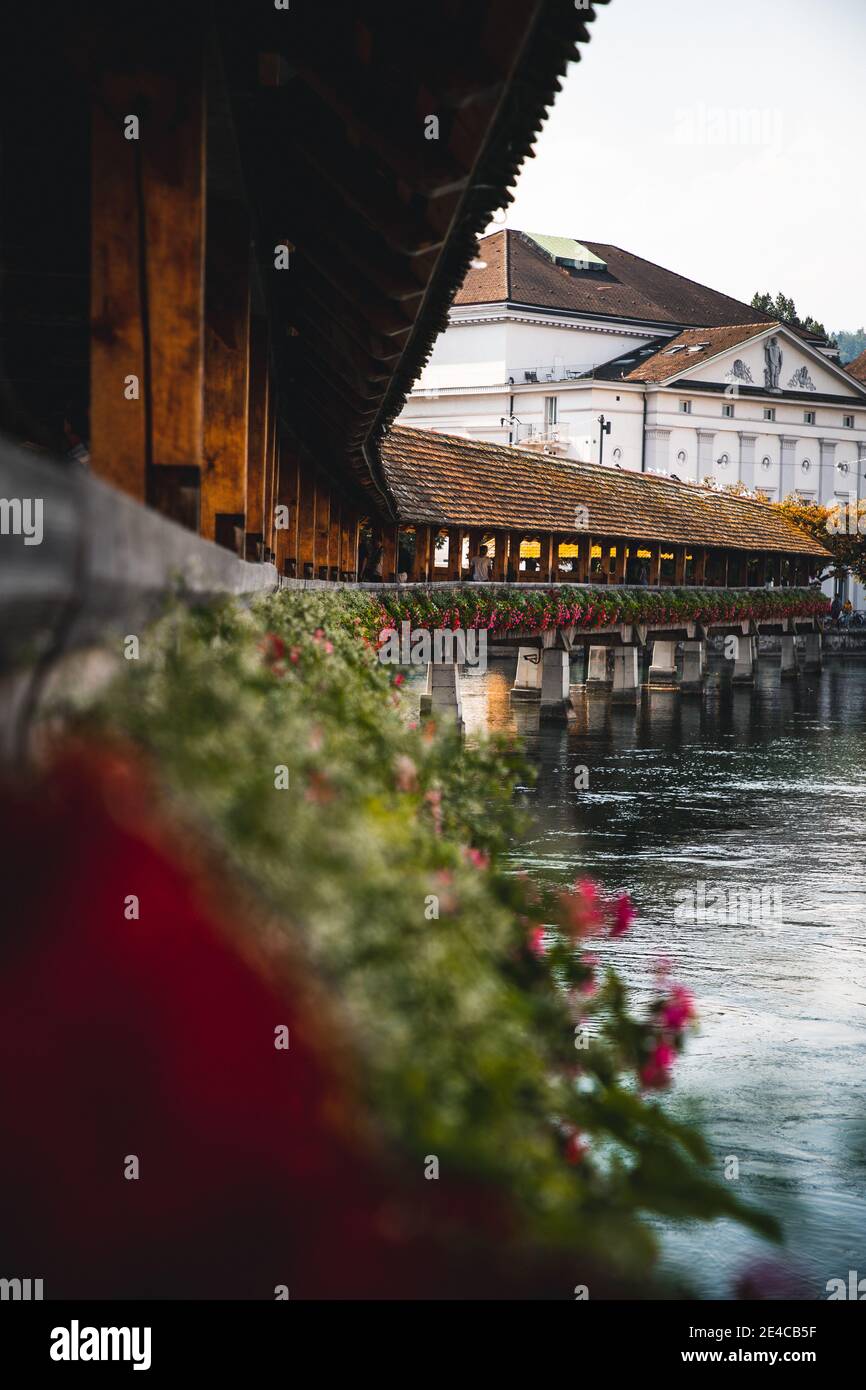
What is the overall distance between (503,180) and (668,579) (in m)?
46.9

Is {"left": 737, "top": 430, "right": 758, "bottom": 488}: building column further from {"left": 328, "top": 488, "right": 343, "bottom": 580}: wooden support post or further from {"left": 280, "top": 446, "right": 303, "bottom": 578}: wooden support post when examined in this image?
{"left": 280, "top": 446, "right": 303, "bottom": 578}: wooden support post

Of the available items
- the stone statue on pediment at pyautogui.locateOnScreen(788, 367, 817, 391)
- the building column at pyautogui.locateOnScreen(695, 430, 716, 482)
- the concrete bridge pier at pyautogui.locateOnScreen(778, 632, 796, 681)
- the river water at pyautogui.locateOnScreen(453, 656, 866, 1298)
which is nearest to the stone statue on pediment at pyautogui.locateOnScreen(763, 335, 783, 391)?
the stone statue on pediment at pyautogui.locateOnScreen(788, 367, 817, 391)

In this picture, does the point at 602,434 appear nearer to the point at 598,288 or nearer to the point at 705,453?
the point at 705,453

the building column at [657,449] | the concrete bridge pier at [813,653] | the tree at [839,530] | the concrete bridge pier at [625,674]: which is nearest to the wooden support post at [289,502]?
the concrete bridge pier at [625,674]

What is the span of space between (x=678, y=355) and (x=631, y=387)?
4.08 m

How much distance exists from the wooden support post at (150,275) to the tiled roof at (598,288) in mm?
68440

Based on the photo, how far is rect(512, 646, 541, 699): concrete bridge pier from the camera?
36.4 meters

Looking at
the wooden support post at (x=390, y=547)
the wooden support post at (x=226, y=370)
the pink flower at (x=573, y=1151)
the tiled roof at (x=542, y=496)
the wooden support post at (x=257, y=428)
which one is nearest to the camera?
the pink flower at (x=573, y=1151)

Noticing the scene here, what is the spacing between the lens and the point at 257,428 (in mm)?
11375

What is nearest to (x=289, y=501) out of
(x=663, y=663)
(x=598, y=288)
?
(x=663, y=663)

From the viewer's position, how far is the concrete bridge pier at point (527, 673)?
3641 cm

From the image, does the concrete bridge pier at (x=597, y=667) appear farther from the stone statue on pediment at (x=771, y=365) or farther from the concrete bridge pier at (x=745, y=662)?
the stone statue on pediment at (x=771, y=365)

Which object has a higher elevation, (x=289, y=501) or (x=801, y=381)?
(x=801, y=381)

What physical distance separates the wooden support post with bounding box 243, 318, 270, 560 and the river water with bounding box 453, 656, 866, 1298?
3852 millimetres
